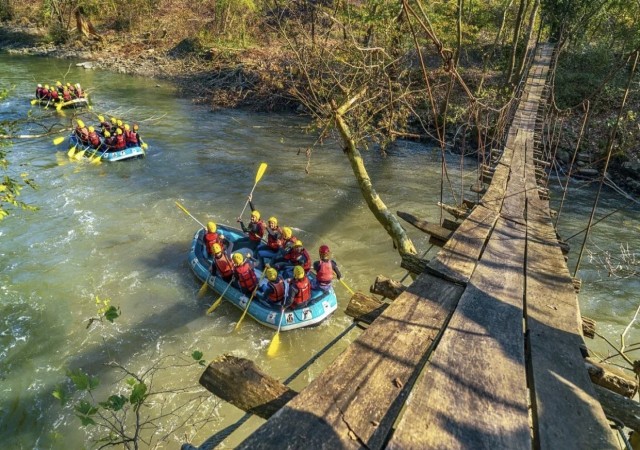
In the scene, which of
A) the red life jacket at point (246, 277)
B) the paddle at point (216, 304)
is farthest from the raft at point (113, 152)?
the red life jacket at point (246, 277)

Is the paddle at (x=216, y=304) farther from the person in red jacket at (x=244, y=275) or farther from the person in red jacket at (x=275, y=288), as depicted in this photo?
the person in red jacket at (x=275, y=288)

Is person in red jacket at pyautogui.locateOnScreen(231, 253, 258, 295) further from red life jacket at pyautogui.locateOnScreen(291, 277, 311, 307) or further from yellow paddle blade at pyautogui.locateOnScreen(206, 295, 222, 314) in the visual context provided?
red life jacket at pyautogui.locateOnScreen(291, 277, 311, 307)

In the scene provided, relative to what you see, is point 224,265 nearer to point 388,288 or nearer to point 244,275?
point 244,275

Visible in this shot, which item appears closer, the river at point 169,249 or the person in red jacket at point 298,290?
the river at point 169,249

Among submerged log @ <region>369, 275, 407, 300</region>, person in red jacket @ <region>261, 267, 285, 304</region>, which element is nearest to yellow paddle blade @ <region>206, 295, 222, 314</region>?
person in red jacket @ <region>261, 267, 285, 304</region>

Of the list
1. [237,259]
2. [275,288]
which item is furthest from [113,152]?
[275,288]

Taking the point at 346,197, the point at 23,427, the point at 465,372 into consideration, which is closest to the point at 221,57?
the point at 346,197

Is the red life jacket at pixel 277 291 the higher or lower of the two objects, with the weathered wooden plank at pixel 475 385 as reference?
lower
